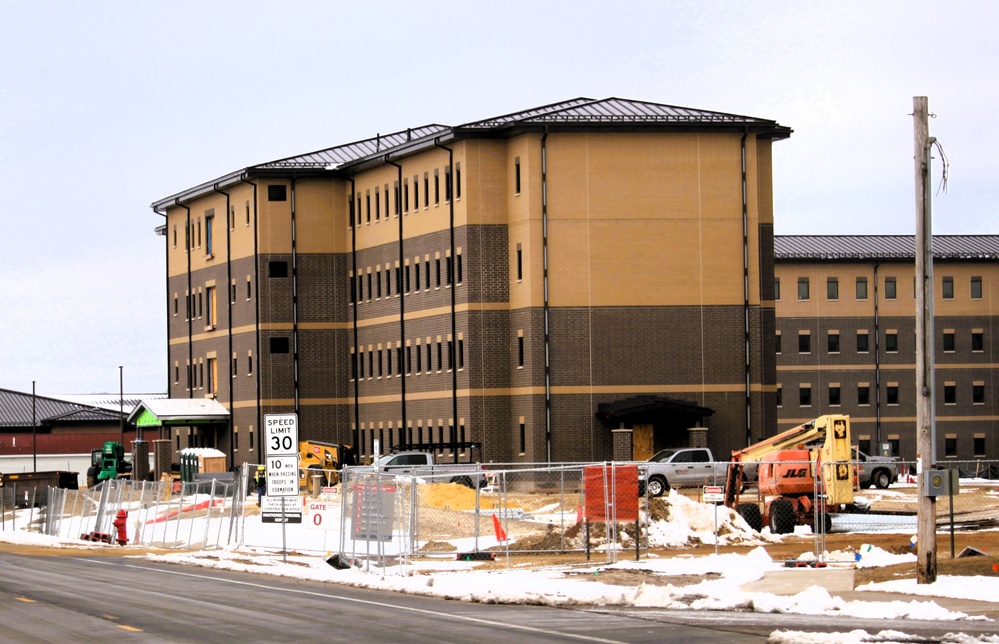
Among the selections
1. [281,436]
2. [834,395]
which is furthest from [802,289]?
[281,436]

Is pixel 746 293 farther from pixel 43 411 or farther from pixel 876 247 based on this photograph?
pixel 43 411

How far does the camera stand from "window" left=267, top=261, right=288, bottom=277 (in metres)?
84.8

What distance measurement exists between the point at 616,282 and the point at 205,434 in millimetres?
30975

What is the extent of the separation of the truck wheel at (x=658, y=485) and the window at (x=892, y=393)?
177 feet

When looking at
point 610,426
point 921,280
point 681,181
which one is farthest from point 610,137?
point 921,280

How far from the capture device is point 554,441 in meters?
70.9

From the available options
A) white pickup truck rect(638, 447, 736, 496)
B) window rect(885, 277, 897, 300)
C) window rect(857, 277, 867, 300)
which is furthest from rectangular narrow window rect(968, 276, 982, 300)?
white pickup truck rect(638, 447, 736, 496)

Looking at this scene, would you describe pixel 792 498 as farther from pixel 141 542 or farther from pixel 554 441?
pixel 554 441

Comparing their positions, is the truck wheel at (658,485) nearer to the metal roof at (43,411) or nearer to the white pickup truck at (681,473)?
the white pickup truck at (681,473)

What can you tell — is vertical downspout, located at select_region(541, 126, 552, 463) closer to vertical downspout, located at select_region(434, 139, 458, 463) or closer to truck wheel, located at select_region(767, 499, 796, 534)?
vertical downspout, located at select_region(434, 139, 458, 463)

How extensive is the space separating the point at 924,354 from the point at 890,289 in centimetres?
8580

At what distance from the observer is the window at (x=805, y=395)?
108188 mm

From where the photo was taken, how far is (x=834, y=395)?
108 meters

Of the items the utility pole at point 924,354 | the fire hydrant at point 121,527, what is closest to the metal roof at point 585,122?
the fire hydrant at point 121,527
